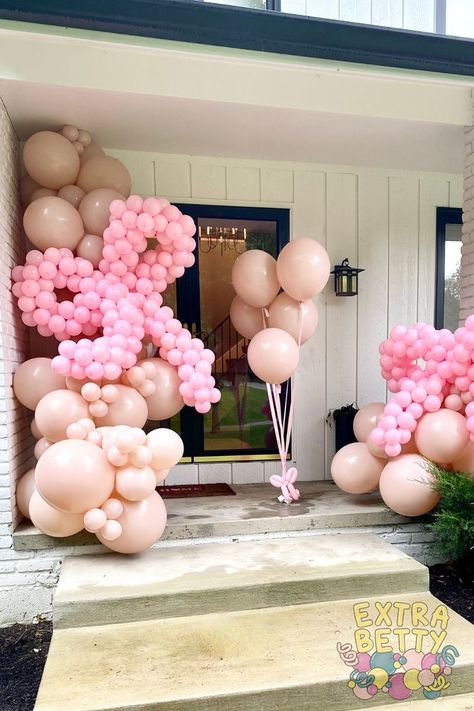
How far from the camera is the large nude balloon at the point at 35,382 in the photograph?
8.84 feet

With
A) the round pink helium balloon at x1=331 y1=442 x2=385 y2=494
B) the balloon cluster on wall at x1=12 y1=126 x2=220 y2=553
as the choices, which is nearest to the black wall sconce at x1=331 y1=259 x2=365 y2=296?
the round pink helium balloon at x1=331 y1=442 x2=385 y2=494

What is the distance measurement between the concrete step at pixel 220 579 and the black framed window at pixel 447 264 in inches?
86.9

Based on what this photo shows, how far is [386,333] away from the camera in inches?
159

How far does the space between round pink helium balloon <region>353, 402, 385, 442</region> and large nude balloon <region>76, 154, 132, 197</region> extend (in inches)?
81.7

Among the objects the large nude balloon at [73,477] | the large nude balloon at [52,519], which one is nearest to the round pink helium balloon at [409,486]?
the large nude balloon at [73,477]

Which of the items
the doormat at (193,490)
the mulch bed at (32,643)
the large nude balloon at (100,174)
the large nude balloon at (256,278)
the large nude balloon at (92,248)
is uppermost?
the large nude balloon at (100,174)

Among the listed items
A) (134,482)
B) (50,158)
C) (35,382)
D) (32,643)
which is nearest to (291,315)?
(134,482)

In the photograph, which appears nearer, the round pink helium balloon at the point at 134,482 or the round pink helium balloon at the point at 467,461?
the round pink helium balloon at the point at 134,482

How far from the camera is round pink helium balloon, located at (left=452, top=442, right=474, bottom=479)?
268 cm

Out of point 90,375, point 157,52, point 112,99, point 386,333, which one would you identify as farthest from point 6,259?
point 386,333

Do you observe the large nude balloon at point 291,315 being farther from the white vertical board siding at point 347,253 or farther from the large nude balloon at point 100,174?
the large nude balloon at point 100,174

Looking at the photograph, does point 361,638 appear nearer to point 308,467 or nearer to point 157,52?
point 308,467

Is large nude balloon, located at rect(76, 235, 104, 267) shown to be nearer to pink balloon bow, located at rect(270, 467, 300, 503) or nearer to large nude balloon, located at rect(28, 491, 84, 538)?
large nude balloon, located at rect(28, 491, 84, 538)

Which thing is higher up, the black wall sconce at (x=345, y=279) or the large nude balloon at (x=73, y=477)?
the black wall sconce at (x=345, y=279)
